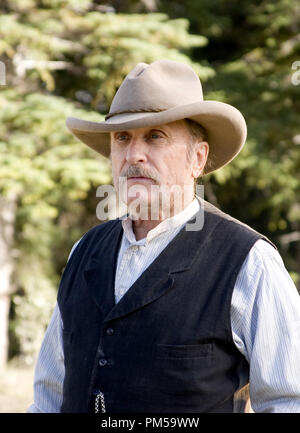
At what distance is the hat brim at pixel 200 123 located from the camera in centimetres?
176

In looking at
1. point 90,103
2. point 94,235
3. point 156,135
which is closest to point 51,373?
point 94,235

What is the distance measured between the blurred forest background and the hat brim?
4.12 metres

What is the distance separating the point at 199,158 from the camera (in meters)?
1.94

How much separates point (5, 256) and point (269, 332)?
23.3 ft

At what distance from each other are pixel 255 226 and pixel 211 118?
33.3ft

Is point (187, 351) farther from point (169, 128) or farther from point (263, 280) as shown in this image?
A: point (169, 128)

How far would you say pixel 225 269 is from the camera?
164 centimetres

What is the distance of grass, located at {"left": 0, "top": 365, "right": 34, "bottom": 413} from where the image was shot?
6.61 meters

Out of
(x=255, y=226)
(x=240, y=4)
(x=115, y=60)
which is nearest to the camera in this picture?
(x=115, y=60)

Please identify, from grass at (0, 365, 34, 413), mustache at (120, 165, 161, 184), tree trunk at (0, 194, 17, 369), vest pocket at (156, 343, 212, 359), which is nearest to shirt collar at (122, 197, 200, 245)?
mustache at (120, 165, 161, 184)

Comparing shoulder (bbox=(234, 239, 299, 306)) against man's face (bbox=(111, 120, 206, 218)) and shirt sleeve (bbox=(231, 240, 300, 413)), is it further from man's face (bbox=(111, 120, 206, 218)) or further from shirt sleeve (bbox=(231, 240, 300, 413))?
man's face (bbox=(111, 120, 206, 218))

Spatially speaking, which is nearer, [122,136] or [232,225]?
[232,225]

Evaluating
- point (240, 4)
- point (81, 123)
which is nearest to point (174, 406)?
point (81, 123)
